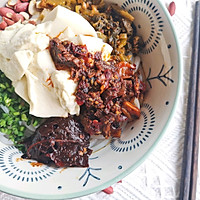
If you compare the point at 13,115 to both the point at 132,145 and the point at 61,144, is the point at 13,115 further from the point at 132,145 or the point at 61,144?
the point at 132,145

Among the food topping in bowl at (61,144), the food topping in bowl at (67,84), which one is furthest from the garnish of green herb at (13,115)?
the food topping in bowl at (61,144)

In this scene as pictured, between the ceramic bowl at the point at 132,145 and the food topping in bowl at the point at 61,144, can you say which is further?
the food topping in bowl at the point at 61,144

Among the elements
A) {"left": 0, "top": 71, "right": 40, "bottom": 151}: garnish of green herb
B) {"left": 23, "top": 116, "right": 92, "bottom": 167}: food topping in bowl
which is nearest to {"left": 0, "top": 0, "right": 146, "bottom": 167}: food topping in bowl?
{"left": 23, "top": 116, "right": 92, "bottom": 167}: food topping in bowl

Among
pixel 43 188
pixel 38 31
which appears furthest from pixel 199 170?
pixel 38 31

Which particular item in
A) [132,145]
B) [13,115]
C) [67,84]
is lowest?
[13,115]

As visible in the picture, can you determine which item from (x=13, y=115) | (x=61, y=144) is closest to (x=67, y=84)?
(x=61, y=144)

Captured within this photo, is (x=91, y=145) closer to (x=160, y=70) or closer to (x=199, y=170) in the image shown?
(x=160, y=70)

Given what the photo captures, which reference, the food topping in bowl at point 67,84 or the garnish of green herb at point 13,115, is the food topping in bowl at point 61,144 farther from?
the garnish of green herb at point 13,115
